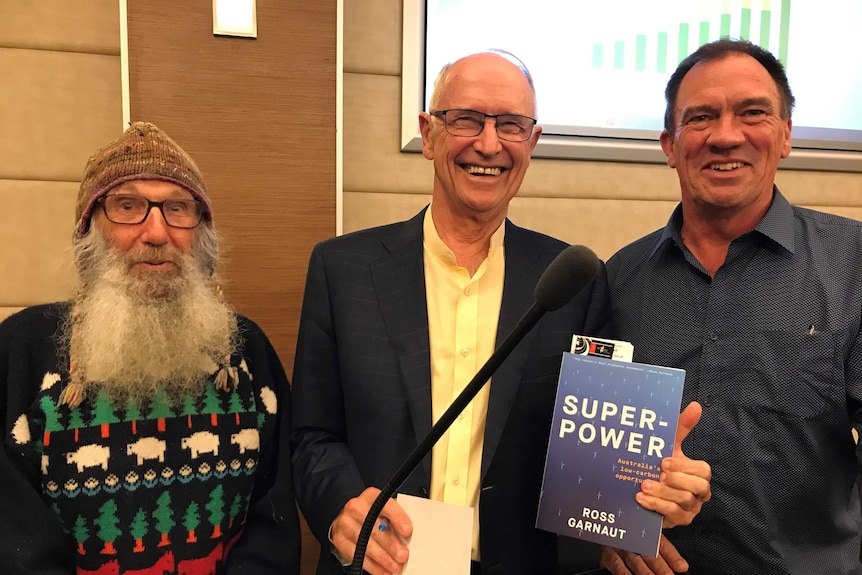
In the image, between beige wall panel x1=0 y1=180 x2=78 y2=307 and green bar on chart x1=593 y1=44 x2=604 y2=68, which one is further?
green bar on chart x1=593 y1=44 x2=604 y2=68

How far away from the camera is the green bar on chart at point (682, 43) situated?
2.09 m

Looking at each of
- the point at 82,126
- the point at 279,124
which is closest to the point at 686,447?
the point at 279,124

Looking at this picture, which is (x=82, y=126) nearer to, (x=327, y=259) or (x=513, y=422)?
(x=327, y=259)

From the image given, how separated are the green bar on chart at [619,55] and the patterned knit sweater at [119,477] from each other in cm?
163

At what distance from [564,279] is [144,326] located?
3.11ft

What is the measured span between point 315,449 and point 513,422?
384 mm

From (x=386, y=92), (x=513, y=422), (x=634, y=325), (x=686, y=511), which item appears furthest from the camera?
(x=386, y=92)

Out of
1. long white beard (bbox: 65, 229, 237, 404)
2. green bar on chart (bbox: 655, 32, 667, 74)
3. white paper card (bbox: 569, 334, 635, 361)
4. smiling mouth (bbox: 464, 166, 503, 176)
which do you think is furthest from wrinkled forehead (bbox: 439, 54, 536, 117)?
green bar on chart (bbox: 655, 32, 667, 74)

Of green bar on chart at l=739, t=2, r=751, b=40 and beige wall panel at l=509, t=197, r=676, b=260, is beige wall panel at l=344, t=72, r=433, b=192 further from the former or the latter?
green bar on chart at l=739, t=2, r=751, b=40

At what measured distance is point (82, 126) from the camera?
175 cm

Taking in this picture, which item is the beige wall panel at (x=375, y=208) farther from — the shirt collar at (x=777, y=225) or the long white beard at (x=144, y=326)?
the shirt collar at (x=777, y=225)

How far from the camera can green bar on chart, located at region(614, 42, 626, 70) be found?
2051 millimetres

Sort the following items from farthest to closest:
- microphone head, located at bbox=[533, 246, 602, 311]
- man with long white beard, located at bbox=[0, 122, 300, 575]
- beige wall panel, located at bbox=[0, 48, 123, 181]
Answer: beige wall panel, located at bbox=[0, 48, 123, 181] → man with long white beard, located at bbox=[0, 122, 300, 575] → microphone head, located at bbox=[533, 246, 602, 311]

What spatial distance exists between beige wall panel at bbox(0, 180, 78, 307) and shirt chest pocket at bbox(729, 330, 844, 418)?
5.91 feet
